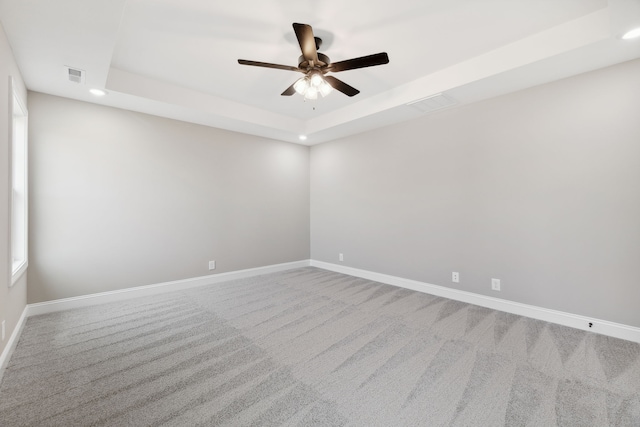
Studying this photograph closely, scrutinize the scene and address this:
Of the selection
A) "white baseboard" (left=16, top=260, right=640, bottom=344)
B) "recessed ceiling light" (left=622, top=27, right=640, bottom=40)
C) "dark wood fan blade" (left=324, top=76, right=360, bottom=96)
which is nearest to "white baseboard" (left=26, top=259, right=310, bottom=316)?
"white baseboard" (left=16, top=260, right=640, bottom=344)

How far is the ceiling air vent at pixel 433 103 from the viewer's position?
128 inches

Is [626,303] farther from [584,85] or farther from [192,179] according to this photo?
[192,179]

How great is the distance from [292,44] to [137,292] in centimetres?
366

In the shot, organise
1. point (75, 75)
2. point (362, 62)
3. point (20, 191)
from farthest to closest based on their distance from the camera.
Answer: point (20, 191) → point (75, 75) → point (362, 62)

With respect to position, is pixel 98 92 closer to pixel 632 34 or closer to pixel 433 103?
pixel 433 103

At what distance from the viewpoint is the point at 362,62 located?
2.18 meters

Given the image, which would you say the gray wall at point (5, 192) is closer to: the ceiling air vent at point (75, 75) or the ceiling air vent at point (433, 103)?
the ceiling air vent at point (75, 75)

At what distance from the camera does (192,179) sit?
414 centimetres

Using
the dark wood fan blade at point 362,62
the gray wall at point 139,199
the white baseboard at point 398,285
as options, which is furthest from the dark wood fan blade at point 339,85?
the white baseboard at point 398,285

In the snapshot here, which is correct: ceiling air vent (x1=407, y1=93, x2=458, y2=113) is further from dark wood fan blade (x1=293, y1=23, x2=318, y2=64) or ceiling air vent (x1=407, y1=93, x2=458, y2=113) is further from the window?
the window

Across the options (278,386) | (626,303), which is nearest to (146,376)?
(278,386)

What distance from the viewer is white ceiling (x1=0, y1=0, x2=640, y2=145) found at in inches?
80.9

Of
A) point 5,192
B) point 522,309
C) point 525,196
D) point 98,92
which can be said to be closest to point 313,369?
point 522,309

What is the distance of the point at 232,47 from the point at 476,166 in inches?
123
